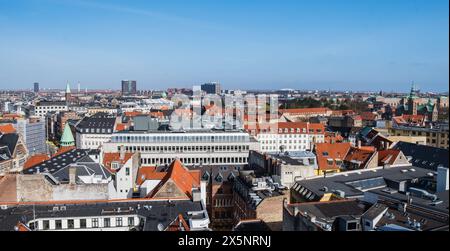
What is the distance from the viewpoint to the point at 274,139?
3045 cm

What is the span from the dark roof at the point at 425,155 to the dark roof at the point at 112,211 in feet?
36.0

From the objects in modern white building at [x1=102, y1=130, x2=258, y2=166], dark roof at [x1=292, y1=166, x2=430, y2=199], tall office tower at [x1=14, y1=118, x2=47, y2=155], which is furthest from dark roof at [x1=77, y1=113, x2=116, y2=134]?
dark roof at [x1=292, y1=166, x2=430, y2=199]

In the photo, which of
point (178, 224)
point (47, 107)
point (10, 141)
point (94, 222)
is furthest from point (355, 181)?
point (47, 107)

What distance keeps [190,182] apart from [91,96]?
179ft

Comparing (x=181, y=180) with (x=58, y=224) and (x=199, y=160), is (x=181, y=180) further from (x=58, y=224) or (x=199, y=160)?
(x=199, y=160)

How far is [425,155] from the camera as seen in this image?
1750 cm

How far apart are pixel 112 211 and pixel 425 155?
13.6 m

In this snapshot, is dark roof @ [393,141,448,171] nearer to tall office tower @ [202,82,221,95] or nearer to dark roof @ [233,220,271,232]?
dark roof @ [233,220,271,232]

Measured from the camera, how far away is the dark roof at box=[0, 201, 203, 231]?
877 centimetres

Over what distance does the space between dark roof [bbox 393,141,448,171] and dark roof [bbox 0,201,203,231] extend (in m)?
11.0

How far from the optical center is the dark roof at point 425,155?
1640 cm

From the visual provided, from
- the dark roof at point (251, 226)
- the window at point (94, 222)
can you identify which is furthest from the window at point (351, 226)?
the window at point (94, 222)

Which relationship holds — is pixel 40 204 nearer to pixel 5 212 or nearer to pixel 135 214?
pixel 5 212
